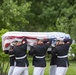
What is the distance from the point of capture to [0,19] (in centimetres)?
2623

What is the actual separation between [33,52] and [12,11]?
1169 centimetres

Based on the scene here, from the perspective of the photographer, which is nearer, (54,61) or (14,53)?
(14,53)

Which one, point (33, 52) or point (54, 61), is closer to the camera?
point (33, 52)

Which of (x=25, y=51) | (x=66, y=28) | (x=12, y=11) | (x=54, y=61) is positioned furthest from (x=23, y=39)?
(x=66, y=28)

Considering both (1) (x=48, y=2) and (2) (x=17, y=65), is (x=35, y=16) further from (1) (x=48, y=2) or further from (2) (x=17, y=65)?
(2) (x=17, y=65)

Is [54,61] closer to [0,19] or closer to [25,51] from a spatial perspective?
[25,51]

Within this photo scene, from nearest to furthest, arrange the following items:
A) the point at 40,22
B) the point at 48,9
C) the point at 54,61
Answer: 1. the point at 54,61
2. the point at 48,9
3. the point at 40,22

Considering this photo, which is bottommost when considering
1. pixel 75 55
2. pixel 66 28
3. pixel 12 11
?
pixel 75 55

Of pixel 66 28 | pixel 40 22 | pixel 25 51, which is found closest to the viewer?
pixel 25 51

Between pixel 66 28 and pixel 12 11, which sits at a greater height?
pixel 12 11

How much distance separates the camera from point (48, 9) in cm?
3472

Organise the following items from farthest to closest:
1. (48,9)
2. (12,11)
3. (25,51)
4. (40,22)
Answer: (40,22) → (48,9) → (12,11) → (25,51)

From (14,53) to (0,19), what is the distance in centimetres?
1263

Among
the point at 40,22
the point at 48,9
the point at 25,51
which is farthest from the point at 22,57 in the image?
the point at 40,22
